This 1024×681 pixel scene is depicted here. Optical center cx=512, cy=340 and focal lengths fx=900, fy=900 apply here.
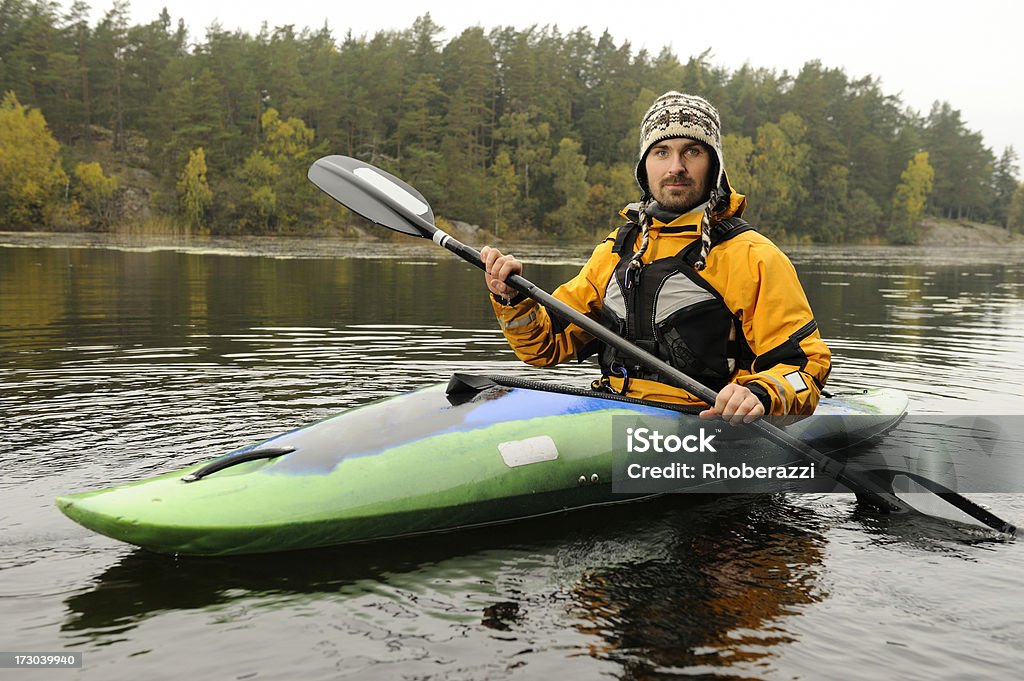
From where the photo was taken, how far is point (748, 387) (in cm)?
368

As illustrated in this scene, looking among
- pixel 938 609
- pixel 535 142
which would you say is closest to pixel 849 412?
pixel 938 609

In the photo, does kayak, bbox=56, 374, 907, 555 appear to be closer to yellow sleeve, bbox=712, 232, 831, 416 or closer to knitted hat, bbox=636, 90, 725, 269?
yellow sleeve, bbox=712, 232, 831, 416

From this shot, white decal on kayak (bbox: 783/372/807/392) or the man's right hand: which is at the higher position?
the man's right hand

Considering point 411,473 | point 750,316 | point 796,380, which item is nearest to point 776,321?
point 750,316

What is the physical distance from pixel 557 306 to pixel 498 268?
32 centimetres

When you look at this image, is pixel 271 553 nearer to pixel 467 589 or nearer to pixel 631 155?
pixel 467 589

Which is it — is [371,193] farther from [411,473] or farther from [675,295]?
[411,473]

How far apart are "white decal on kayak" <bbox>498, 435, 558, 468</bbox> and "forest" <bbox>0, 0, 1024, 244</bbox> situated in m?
46.7

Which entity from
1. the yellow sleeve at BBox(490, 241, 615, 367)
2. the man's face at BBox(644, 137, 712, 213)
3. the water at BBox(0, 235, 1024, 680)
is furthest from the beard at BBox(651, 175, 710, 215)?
the water at BBox(0, 235, 1024, 680)

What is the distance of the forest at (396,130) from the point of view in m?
50.5

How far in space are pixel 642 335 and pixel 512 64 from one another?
204 feet

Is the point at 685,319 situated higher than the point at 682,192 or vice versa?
the point at 682,192

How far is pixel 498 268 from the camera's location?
4105 millimetres

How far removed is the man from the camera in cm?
397
